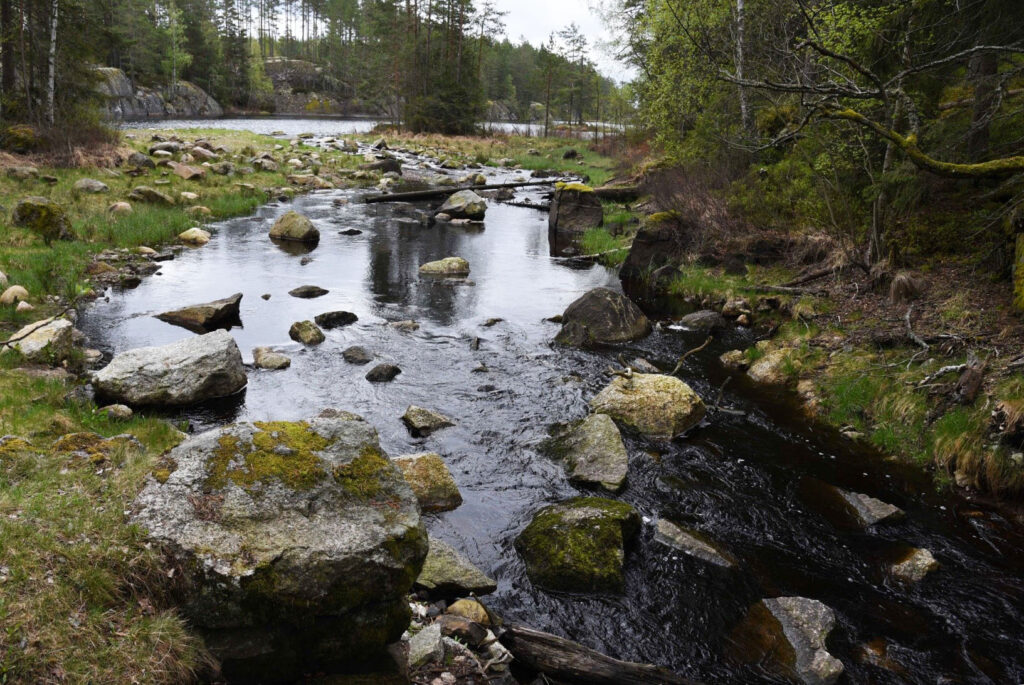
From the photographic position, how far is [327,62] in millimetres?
115250

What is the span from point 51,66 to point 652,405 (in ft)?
95.3

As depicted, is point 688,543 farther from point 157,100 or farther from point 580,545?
point 157,100

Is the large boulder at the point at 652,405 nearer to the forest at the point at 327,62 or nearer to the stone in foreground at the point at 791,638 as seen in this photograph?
the stone in foreground at the point at 791,638

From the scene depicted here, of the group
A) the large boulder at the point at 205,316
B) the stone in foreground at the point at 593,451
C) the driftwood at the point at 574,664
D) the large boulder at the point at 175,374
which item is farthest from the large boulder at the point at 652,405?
the large boulder at the point at 205,316

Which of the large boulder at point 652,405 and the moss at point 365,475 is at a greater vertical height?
the moss at point 365,475

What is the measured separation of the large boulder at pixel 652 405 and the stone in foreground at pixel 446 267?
33.0ft

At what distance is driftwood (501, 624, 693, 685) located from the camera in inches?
199

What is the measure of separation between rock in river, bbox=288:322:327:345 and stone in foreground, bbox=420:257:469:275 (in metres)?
6.61

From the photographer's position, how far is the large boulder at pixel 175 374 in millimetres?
9664

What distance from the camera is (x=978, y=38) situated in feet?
37.3

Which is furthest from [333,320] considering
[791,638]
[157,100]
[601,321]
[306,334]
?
[157,100]

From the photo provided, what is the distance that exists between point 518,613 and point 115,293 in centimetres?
1395

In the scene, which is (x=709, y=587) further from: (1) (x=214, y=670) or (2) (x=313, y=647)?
(1) (x=214, y=670)

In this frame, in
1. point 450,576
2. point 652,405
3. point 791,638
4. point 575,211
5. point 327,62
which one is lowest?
point 791,638
